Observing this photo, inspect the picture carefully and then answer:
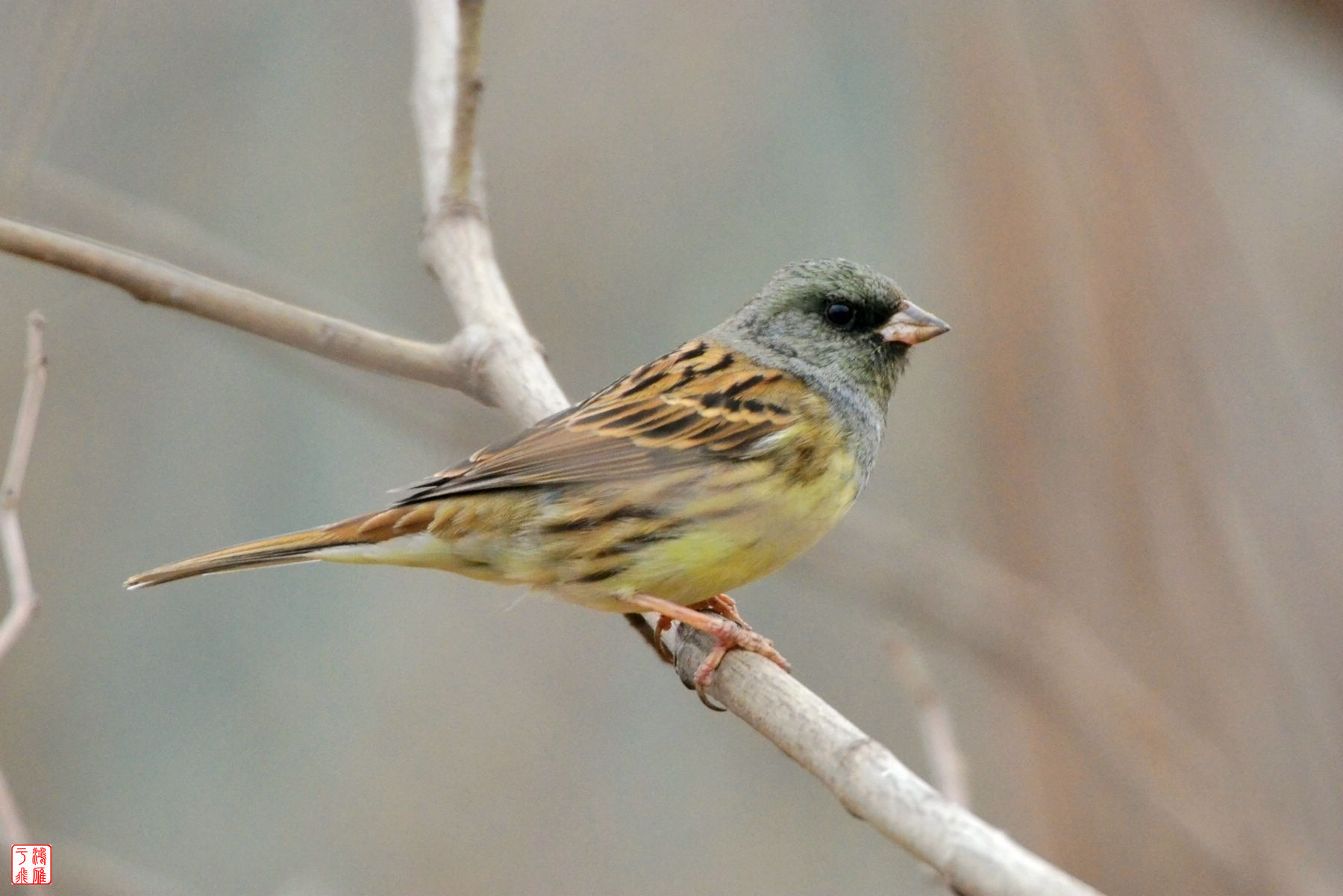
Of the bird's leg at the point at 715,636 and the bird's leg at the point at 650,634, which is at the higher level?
Answer: the bird's leg at the point at 715,636

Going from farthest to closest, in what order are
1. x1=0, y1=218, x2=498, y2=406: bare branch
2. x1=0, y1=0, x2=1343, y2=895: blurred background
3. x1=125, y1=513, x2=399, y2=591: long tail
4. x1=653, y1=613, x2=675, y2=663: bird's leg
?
x1=0, y1=0, x2=1343, y2=895: blurred background
x1=653, y1=613, x2=675, y2=663: bird's leg
x1=125, y1=513, x2=399, y2=591: long tail
x1=0, y1=218, x2=498, y2=406: bare branch

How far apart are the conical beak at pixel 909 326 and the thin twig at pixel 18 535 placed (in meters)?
2.36

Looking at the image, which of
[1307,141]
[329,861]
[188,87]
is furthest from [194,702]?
[1307,141]

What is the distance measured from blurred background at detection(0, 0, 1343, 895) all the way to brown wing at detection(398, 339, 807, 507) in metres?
1.21

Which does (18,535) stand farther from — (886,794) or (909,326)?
(909,326)

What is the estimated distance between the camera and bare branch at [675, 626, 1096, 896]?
1.93 metres

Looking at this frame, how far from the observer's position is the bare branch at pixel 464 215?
3.64 meters

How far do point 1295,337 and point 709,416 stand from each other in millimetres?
3442

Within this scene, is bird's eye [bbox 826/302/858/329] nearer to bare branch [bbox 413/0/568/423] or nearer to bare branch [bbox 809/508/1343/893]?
bare branch [bbox 809/508/1343/893]

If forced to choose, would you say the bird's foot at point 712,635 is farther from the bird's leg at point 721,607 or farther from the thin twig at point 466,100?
the thin twig at point 466,100

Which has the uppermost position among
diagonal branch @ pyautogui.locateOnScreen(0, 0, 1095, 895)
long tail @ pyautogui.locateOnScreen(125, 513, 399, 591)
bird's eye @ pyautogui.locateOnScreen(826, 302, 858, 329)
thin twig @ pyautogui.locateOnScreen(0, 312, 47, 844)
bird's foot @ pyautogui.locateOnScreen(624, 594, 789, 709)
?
bird's eye @ pyautogui.locateOnScreen(826, 302, 858, 329)

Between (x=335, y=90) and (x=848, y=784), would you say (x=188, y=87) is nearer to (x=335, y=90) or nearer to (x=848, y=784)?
(x=335, y=90)

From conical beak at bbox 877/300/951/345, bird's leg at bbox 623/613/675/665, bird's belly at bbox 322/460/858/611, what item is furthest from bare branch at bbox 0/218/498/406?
conical beak at bbox 877/300/951/345

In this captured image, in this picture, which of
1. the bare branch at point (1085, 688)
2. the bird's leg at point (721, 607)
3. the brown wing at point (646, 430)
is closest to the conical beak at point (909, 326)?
the brown wing at point (646, 430)
